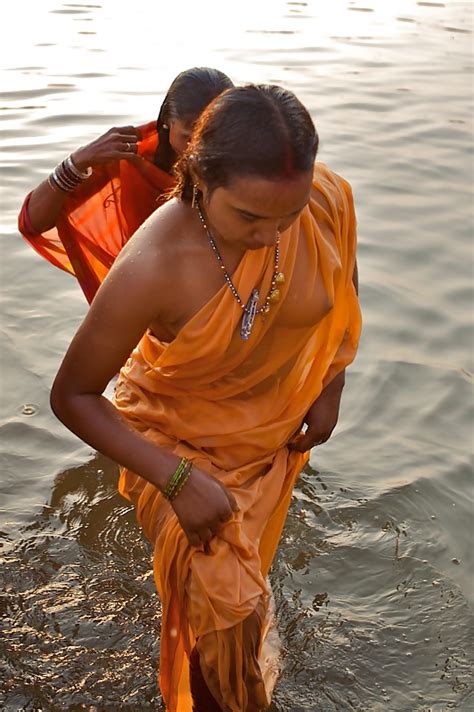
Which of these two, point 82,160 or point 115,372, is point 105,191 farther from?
point 115,372

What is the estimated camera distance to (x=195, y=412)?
9.85 ft

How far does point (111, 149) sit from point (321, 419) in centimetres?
135

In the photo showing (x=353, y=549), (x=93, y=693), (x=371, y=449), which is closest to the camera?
(x=93, y=693)

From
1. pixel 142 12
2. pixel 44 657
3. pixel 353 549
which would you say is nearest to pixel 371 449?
pixel 353 549

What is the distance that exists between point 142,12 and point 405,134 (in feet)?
15.5

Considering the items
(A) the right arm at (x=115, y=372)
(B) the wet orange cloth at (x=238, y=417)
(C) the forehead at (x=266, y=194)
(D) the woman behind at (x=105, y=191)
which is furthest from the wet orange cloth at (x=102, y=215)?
(C) the forehead at (x=266, y=194)

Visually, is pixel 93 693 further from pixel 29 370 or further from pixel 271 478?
pixel 29 370

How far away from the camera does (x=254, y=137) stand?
8.13ft

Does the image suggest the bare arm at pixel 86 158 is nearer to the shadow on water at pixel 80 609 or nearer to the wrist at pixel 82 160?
the wrist at pixel 82 160

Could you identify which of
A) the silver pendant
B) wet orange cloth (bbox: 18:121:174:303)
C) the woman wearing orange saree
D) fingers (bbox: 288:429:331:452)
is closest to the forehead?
the woman wearing orange saree

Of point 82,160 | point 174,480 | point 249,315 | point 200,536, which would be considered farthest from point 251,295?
point 82,160

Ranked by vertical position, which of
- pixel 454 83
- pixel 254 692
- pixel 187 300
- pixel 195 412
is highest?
pixel 187 300

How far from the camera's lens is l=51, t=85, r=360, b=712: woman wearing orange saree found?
255 centimetres

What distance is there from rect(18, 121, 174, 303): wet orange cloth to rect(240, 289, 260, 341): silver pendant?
1198 millimetres
